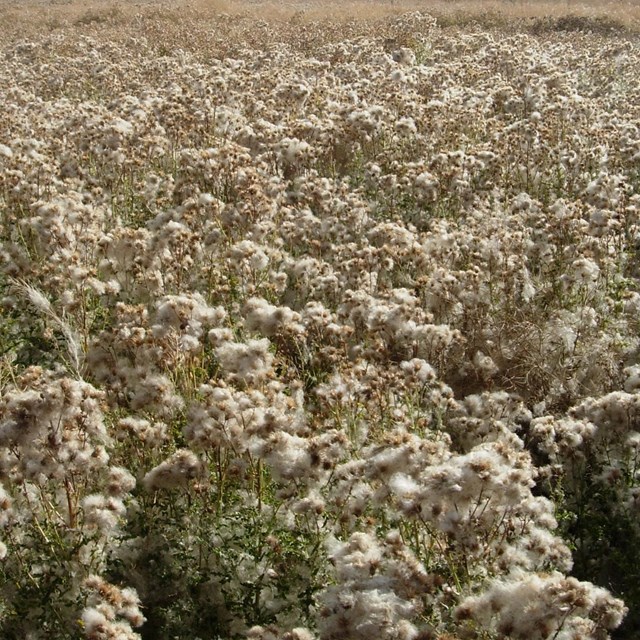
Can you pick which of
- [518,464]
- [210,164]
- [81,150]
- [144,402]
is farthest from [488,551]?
[81,150]

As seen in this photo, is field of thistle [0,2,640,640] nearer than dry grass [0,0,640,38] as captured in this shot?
Yes

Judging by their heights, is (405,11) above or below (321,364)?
→ above

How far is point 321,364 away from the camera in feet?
19.0

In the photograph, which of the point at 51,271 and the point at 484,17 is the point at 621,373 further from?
the point at 484,17

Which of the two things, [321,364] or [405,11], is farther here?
[405,11]

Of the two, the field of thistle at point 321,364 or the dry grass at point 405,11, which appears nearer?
the field of thistle at point 321,364

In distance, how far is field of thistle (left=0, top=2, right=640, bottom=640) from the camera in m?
3.63

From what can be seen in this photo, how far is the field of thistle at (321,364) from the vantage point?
3631 mm

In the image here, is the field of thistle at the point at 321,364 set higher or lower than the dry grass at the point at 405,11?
lower

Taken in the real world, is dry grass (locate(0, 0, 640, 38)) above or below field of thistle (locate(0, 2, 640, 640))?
above

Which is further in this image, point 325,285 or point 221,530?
point 325,285

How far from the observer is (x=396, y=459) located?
3639 mm

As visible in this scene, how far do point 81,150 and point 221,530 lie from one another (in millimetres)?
6210

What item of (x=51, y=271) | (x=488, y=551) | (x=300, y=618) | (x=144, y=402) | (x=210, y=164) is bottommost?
(x=300, y=618)
